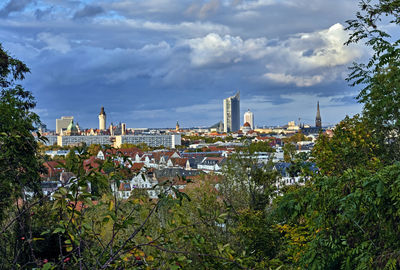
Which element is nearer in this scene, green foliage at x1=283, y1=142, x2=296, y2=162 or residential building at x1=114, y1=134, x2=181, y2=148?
green foliage at x1=283, y1=142, x2=296, y2=162

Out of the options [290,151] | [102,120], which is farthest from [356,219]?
[102,120]

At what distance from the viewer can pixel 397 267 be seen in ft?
12.8

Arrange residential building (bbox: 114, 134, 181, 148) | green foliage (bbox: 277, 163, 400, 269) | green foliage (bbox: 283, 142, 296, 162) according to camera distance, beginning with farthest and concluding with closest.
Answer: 1. residential building (bbox: 114, 134, 181, 148)
2. green foliage (bbox: 283, 142, 296, 162)
3. green foliage (bbox: 277, 163, 400, 269)

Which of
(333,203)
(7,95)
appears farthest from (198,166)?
(333,203)

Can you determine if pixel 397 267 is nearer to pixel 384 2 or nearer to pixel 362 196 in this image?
pixel 362 196

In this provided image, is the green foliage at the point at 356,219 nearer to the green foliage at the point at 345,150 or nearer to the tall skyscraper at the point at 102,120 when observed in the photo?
the green foliage at the point at 345,150

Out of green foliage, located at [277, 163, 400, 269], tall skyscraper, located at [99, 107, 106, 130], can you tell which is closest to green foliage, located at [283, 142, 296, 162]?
green foliage, located at [277, 163, 400, 269]

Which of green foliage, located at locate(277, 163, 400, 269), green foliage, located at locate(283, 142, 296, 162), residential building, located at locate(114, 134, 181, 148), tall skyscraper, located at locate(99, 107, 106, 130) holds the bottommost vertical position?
green foliage, located at locate(277, 163, 400, 269)

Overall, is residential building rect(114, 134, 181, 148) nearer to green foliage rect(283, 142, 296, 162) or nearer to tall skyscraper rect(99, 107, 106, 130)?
tall skyscraper rect(99, 107, 106, 130)

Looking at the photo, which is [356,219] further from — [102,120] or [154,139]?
[102,120]

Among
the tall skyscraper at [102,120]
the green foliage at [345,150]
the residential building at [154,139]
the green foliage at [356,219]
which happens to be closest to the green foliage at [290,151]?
the green foliage at [345,150]

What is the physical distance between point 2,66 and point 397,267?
35.2ft

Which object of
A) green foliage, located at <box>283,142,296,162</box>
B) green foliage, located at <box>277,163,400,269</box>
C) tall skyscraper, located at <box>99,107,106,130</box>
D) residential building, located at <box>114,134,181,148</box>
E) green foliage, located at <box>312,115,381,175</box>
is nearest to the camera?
green foliage, located at <box>277,163,400,269</box>

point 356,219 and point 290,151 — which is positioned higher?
point 290,151
